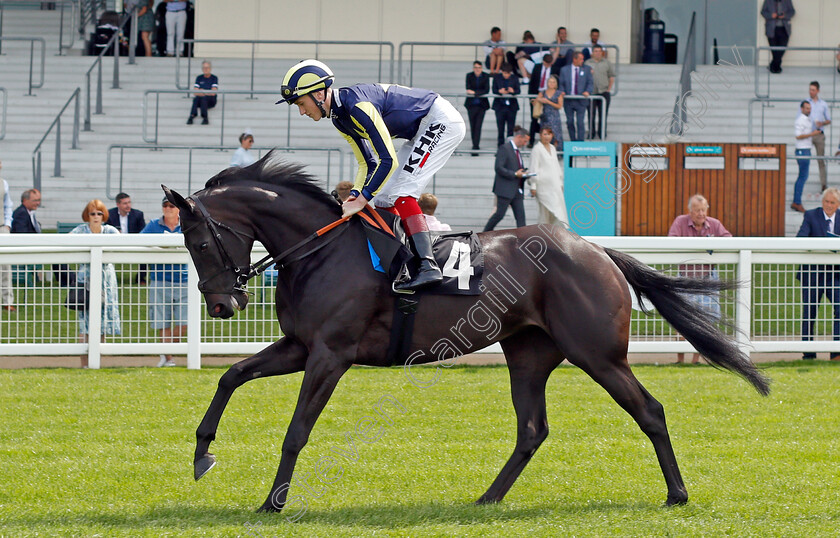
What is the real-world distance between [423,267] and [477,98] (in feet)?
37.1

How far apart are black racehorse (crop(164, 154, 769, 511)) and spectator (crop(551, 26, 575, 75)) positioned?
1252 cm

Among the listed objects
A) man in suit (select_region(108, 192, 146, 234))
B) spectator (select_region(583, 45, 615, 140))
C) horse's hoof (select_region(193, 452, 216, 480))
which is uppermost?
spectator (select_region(583, 45, 615, 140))

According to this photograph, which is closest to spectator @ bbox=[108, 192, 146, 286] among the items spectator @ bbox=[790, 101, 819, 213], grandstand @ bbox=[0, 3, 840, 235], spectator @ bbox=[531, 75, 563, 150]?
grandstand @ bbox=[0, 3, 840, 235]

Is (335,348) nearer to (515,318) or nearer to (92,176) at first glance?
(515,318)

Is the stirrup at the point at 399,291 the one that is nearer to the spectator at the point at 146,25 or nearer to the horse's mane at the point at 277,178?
the horse's mane at the point at 277,178

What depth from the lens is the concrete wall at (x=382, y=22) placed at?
2038 centimetres

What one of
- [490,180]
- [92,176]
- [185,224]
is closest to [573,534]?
[185,224]

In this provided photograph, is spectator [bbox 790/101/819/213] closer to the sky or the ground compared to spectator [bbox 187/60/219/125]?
closer to the ground

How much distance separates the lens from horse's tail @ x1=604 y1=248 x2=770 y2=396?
545 cm

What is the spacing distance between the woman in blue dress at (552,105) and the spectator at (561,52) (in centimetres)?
171

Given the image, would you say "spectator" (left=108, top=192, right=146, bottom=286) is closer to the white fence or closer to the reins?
the white fence

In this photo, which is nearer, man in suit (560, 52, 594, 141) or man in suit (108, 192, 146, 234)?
man in suit (108, 192, 146, 234)

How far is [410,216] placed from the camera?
5039mm

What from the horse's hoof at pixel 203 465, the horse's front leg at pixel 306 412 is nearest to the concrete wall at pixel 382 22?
the horse's front leg at pixel 306 412
